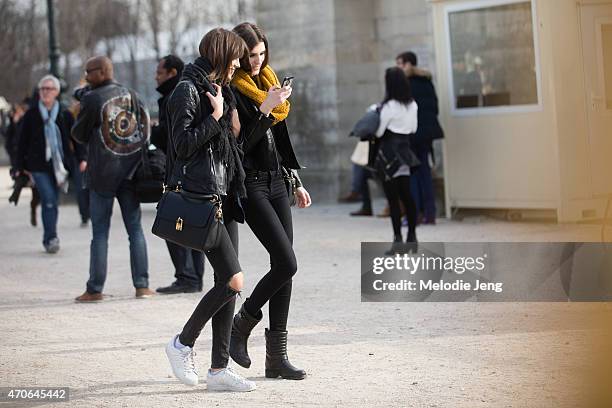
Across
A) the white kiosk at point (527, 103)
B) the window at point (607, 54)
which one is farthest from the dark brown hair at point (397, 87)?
the window at point (607, 54)

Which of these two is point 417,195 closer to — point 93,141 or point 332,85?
point 332,85

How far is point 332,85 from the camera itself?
18734 mm

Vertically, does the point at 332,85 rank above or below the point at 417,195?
above

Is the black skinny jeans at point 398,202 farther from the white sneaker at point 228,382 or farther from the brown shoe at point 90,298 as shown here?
the white sneaker at point 228,382

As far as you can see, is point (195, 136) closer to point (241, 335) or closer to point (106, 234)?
point (241, 335)

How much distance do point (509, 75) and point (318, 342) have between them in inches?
279

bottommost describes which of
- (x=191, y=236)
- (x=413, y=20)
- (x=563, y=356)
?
(x=563, y=356)

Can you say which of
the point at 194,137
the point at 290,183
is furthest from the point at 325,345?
the point at 194,137

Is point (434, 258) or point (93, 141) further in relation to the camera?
point (434, 258)

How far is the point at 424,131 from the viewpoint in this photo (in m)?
14.8

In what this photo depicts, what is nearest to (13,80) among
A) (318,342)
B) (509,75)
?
(509,75)

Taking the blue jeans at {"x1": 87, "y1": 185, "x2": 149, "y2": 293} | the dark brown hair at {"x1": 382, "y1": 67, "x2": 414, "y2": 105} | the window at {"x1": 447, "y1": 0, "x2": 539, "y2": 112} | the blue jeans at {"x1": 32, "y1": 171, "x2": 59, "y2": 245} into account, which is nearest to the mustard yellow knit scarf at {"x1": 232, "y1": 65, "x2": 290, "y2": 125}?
the blue jeans at {"x1": 87, "y1": 185, "x2": 149, "y2": 293}

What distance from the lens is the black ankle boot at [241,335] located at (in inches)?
280

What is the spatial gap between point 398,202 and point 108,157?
3.03 meters
